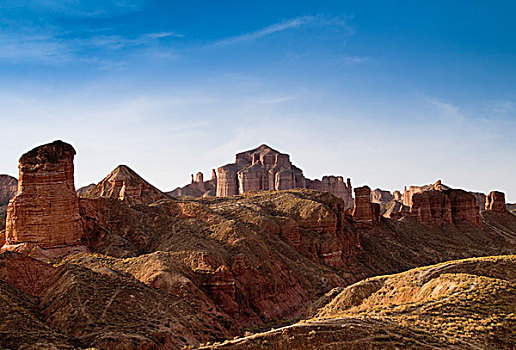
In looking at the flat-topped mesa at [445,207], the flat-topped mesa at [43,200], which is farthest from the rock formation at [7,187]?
the flat-topped mesa at [445,207]

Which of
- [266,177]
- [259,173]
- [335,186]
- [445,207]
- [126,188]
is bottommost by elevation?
[445,207]

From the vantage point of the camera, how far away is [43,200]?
45.7m

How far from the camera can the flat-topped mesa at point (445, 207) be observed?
361 feet

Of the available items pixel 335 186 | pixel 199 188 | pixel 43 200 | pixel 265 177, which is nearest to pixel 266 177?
pixel 265 177

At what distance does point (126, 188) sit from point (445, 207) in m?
69.9

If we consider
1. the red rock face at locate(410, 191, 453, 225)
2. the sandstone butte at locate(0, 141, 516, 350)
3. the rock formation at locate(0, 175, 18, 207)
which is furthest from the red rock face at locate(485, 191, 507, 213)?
the rock formation at locate(0, 175, 18, 207)

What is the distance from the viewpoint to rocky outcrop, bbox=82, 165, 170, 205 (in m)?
74.6

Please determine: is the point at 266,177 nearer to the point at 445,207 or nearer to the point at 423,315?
the point at 445,207

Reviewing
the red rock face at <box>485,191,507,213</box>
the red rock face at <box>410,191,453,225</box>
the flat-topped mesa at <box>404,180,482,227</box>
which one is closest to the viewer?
the red rock face at <box>410,191,453,225</box>

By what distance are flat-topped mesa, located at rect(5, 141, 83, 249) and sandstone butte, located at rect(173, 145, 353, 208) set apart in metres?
103

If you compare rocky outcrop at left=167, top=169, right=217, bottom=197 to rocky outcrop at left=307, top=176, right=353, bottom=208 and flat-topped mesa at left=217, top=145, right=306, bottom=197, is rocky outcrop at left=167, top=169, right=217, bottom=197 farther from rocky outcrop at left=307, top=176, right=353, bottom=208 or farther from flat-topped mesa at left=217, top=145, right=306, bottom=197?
rocky outcrop at left=307, top=176, right=353, bottom=208

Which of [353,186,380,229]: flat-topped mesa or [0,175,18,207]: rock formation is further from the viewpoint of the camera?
[0,175,18,207]: rock formation

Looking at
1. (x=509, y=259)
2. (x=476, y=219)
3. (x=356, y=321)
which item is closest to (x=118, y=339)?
(x=356, y=321)

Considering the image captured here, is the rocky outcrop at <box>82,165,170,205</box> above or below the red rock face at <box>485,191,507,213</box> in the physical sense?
above
